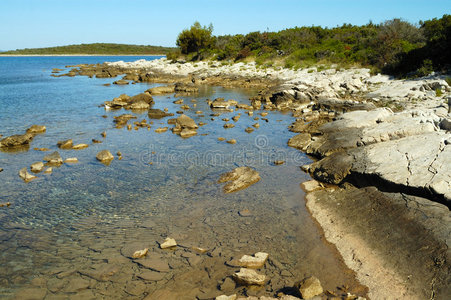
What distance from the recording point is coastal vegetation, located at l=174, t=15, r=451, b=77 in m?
36.6

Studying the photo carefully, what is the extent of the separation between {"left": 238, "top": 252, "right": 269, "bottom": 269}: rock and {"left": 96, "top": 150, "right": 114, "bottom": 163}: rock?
11.8 m

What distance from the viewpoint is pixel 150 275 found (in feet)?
29.0

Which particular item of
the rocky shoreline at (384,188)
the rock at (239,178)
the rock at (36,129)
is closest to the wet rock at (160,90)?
the rocky shoreline at (384,188)

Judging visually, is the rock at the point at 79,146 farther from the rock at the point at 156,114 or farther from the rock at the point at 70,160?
the rock at the point at 156,114

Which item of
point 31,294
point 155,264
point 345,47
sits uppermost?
point 345,47

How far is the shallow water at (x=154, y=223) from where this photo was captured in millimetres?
8602

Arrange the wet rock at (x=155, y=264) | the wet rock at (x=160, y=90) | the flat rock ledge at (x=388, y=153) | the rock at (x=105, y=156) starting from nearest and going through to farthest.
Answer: the wet rock at (x=155, y=264) < the flat rock ledge at (x=388, y=153) < the rock at (x=105, y=156) < the wet rock at (x=160, y=90)

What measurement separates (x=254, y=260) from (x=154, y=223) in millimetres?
4264

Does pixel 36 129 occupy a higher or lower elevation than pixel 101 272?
higher

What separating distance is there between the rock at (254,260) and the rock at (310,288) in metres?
1.51

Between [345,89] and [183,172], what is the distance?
27272 mm

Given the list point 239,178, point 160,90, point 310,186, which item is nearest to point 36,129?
point 239,178

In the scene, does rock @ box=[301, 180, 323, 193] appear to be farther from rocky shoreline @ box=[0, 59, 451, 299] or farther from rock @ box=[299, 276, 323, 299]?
rock @ box=[299, 276, 323, 299]

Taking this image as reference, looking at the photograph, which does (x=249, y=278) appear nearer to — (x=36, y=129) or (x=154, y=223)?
(x=154, y=223)
